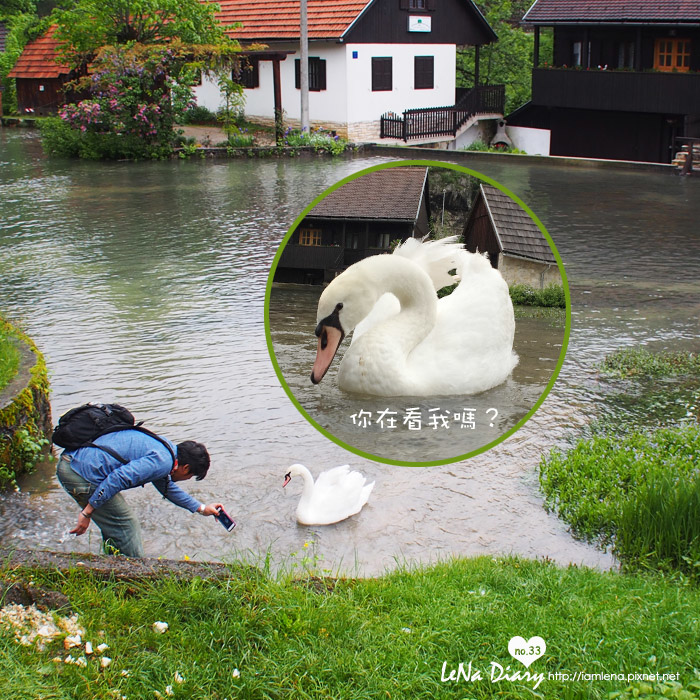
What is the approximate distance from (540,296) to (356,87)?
26.6m

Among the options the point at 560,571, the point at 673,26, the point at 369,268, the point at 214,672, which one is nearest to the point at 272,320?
the point at 369,268

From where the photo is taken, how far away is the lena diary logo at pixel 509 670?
10.6 ft

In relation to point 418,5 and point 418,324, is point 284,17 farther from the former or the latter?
point 418,324

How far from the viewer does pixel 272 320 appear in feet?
7.70

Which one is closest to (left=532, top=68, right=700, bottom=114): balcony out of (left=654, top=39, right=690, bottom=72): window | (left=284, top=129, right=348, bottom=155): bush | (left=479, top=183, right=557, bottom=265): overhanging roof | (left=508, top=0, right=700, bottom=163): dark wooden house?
(left=508, top=0, right=700, bottom=163): dark wooden house

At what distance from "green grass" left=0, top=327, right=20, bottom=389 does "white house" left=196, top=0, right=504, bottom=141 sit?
67.1ft

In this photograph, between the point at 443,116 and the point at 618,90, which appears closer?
the point at 618,90

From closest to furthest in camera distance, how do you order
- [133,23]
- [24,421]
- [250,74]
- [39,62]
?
1. [24,421]
2. [133,23]
3. [250,74]
4. [39,62]

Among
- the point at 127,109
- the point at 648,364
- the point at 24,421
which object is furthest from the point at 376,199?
the point at 127,109

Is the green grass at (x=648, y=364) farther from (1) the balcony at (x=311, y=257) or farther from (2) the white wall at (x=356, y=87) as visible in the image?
(2) the white wall at (x=356, y=87)

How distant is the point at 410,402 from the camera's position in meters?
2.22

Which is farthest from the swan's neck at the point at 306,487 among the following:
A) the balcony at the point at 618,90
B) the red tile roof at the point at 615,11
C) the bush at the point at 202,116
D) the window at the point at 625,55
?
the bush at the point at 202,116

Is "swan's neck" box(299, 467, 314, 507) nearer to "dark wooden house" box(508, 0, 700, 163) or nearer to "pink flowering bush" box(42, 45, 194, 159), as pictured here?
"pink flowering bush" box(42, 45, 194, 159)

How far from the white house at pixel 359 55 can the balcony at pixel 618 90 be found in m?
3.48
